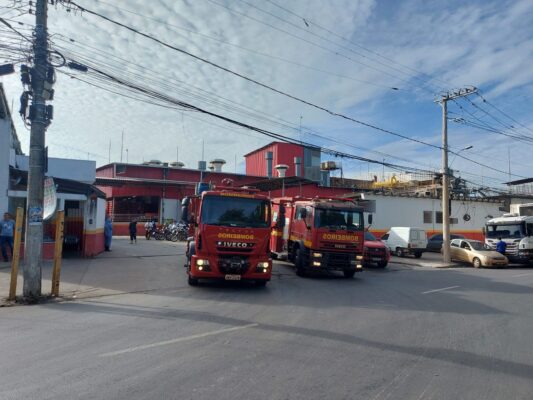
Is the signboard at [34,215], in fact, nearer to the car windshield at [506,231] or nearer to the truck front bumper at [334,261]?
the truck front bumper at [334,261]

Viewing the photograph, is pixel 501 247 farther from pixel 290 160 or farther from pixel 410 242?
pixel 290 160

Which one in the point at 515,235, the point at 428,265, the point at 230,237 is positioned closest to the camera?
the point at 230,237

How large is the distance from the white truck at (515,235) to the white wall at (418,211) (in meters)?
8.93

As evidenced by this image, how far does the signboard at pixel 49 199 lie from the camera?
1044 cm

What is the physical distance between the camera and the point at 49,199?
34.9ft

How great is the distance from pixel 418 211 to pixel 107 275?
92.0 feet

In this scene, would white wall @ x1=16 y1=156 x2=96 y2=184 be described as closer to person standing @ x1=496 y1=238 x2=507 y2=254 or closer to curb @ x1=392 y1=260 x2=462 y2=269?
curb @ x1=392 y1=260 x2=462 y2=269

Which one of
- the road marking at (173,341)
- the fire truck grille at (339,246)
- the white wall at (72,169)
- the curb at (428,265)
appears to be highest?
the white wall at (72,169)

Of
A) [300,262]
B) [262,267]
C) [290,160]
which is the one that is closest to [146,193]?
[290,160]

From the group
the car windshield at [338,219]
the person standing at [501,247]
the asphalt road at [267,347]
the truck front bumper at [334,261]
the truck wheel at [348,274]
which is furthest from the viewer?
the person standing at [501,247]

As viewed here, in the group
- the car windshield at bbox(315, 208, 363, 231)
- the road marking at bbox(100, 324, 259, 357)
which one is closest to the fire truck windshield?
the car windshield at bbox(315, 208, 363, 231)

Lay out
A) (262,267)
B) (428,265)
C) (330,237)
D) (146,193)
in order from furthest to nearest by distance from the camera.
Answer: (146,193)
(428,265)
(330,237)
(262,267)

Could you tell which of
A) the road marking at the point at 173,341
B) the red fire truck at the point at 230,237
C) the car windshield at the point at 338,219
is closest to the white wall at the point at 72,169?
the red fire truck at the point at 230,237

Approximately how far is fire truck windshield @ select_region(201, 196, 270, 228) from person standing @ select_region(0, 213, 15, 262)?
827cm
